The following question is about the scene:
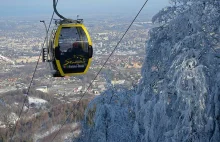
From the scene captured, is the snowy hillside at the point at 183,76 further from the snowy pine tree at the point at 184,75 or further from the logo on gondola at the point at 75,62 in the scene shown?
the logo on gondola at the point at 75,62

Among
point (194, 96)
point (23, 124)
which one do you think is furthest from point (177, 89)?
point (23, 124)

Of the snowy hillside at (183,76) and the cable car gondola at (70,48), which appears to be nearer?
the snowy hillside at (183,76)

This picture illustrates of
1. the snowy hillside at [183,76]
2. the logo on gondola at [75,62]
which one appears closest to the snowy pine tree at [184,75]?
the snowy hillside at [183,76]

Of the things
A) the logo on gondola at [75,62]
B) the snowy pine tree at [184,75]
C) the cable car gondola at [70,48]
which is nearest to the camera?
the snowy pine tree at [184,75]

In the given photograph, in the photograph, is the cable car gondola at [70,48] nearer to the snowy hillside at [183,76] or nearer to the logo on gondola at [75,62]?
the logo on gondola at [75,62]

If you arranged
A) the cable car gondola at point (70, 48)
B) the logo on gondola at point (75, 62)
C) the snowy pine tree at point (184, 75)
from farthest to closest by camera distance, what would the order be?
1. the logo on gondola at point (75, 62)
2. the cable car gondola at point (70, 48)
3. the snowy pine tree at point (184, 75)

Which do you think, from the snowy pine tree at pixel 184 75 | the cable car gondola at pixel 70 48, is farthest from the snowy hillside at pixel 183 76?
the cable car gondola at pixel 70 48
